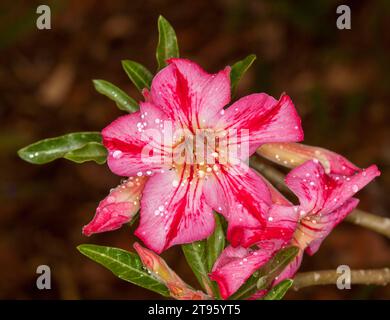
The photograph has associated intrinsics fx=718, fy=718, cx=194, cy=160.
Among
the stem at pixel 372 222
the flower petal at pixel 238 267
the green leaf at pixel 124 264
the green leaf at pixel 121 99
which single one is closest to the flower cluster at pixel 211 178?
the flower petal at pixel 238 267

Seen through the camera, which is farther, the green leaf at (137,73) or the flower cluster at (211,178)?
the green leaf at (137,73)

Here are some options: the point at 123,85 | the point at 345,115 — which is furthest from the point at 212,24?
the point at 345,115

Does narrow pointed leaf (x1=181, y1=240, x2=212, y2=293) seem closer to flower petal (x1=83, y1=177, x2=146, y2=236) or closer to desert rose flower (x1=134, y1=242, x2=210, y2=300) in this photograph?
desert rose flower (x1=134, y1=242, x2=210, y2=300)

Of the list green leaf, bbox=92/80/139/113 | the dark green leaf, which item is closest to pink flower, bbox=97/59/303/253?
the dark green leaf

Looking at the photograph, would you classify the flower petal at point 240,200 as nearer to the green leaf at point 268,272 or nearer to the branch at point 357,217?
the green leaf at point 268,272
